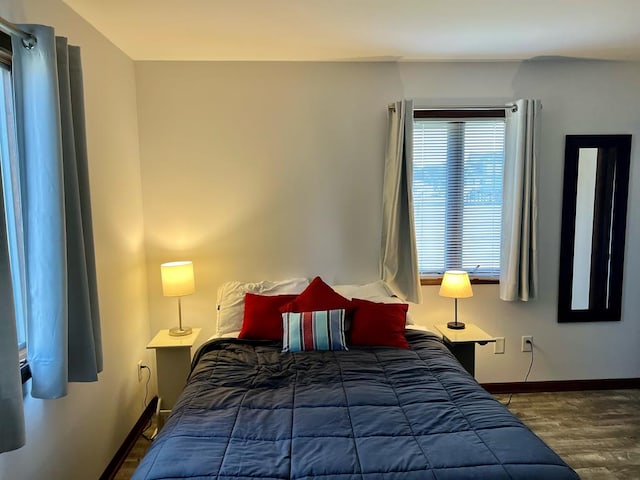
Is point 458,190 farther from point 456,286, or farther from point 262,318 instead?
point 262,318

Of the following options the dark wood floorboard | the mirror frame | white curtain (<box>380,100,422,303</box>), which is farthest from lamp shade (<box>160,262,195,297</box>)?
the mirror frame

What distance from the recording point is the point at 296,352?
255cm

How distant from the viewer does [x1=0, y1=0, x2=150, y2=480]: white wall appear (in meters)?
1.87

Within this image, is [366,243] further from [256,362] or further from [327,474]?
[327,474]

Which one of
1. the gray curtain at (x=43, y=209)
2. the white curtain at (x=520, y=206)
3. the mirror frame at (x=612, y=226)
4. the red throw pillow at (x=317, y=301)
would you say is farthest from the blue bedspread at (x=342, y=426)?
the mirror frame at (x=612, y=226)

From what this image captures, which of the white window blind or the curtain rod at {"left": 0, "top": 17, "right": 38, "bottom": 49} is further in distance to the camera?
the white window blind

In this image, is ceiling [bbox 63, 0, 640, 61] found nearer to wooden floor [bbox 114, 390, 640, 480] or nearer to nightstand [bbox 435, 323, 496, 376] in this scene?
nightstand [bbox 435, 323, 496, 376]

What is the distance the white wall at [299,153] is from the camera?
315 centimetres

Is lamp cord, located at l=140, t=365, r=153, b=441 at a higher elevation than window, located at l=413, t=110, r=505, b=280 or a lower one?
lower

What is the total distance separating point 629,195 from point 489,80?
53.8 inches

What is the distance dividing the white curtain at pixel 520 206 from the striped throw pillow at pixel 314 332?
4.65 ft

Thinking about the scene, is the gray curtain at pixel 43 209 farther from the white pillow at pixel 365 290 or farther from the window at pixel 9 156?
the white pillow at pixel 365 290

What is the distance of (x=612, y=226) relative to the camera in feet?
11.0

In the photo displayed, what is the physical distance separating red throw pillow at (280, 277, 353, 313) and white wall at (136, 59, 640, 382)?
0.47m
